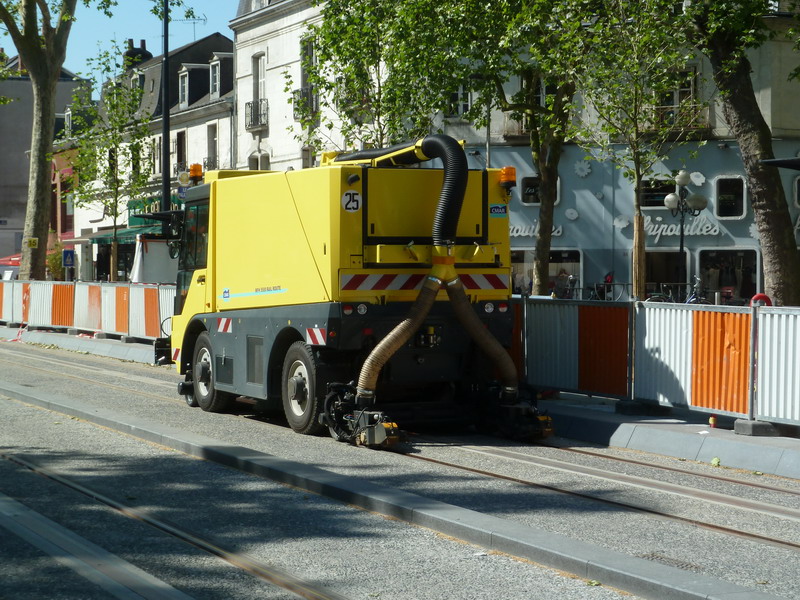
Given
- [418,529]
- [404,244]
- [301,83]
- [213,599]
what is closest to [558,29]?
[404,244]

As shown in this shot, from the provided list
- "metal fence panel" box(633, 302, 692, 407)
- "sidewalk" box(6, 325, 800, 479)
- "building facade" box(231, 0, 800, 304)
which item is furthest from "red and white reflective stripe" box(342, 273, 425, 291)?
"building facade" box(231, 0, 800, 304)

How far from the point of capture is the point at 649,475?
10.0 meters

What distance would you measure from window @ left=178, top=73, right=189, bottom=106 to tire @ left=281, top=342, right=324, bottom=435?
140ft

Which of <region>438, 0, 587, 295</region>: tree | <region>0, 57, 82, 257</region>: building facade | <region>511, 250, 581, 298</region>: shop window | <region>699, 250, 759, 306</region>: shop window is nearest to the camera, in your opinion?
<region>438, 0, 587, 295</region>: tree

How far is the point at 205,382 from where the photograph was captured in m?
14.7

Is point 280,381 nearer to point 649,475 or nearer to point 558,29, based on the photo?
point 649,475

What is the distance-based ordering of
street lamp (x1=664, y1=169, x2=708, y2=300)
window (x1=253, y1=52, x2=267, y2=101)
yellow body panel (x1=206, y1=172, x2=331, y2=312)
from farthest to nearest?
1. window (x1=253, y1=52, x2=267, y2=101)
2. street lamp (x1=664, y1=169, x2=708, y2=300)
3. yellow body panel (x1=206, y1=172, x2=331, y2=312)

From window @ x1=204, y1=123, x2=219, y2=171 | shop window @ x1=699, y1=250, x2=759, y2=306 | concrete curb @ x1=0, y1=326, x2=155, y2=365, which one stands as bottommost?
concrete curb @ x1=0, y1=326, x2=155, y2=365

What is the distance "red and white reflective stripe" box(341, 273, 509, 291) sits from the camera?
11.7 meters

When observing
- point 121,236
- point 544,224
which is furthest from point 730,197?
point 121,236

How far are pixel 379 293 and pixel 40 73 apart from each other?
82.3ft

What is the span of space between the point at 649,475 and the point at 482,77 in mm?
14952

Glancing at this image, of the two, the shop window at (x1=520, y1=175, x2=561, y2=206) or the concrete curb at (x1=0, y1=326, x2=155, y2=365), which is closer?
the concrete curb at (x1=0, y1=326, x2=155, y2=365)

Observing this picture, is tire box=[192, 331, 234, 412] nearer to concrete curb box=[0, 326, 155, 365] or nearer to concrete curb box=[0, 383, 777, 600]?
concrete curb box=[0, 383, 777, 600]
